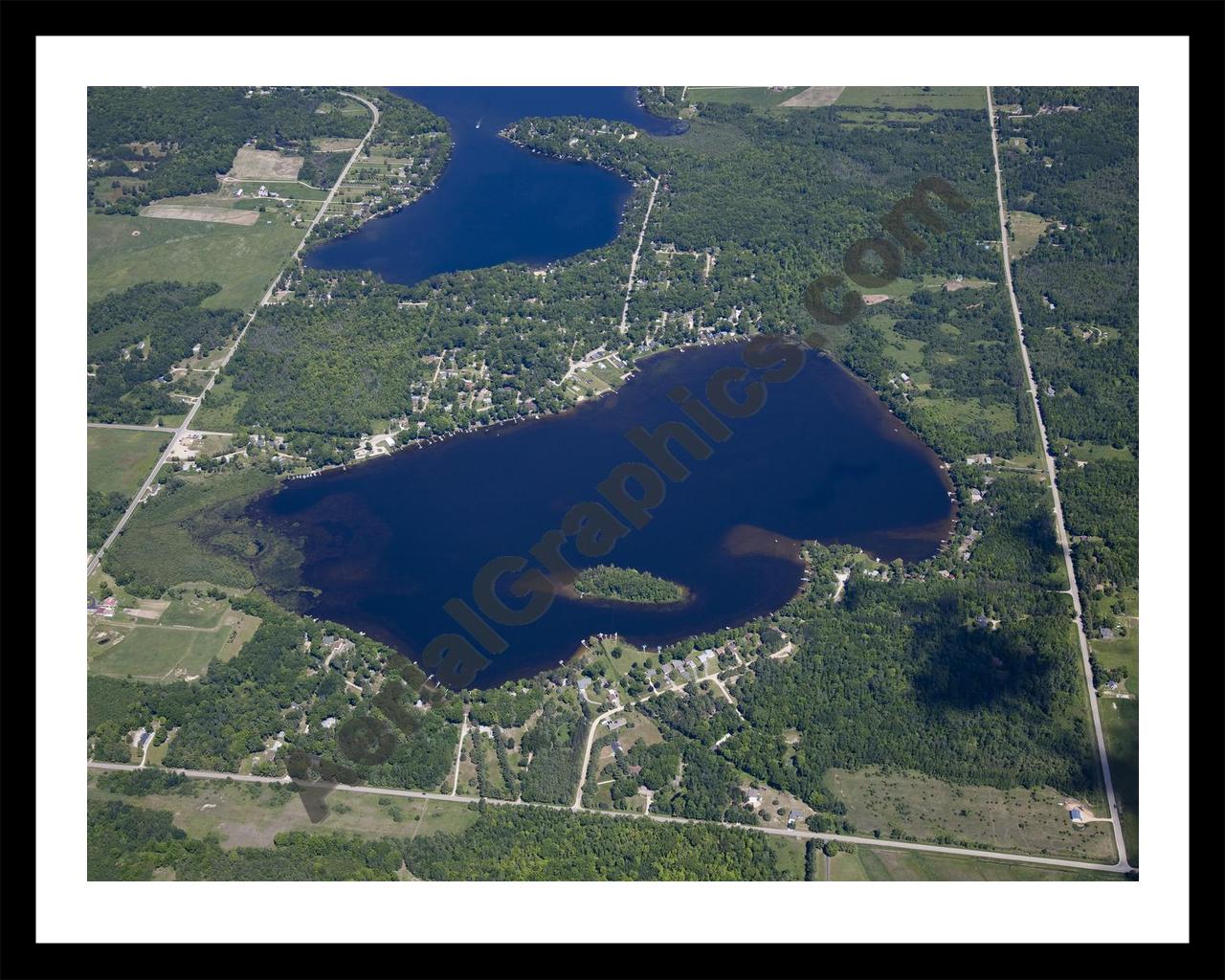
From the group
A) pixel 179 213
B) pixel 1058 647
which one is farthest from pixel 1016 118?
pixel 179 213

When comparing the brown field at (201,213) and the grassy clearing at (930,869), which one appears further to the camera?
the brown field at (201,213)

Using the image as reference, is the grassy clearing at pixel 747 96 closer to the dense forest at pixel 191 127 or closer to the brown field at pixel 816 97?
the brown field at pixel 816 97

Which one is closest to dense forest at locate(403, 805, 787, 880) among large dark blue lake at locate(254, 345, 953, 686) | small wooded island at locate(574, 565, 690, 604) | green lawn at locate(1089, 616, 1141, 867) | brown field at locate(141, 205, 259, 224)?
large dark blue lake at locate(254, 345, 953, 686)

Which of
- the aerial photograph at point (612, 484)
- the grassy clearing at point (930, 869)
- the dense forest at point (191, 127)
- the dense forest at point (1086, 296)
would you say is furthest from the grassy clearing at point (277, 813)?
the dense forest at point (191, 127)

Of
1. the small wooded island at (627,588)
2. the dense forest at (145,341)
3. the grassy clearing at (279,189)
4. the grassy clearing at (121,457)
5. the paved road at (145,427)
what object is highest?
the grassy clearing at (279,189)

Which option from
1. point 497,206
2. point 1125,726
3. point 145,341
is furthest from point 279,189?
point 1125,726

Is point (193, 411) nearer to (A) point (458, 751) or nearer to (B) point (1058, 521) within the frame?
(A) point (458, 751)
